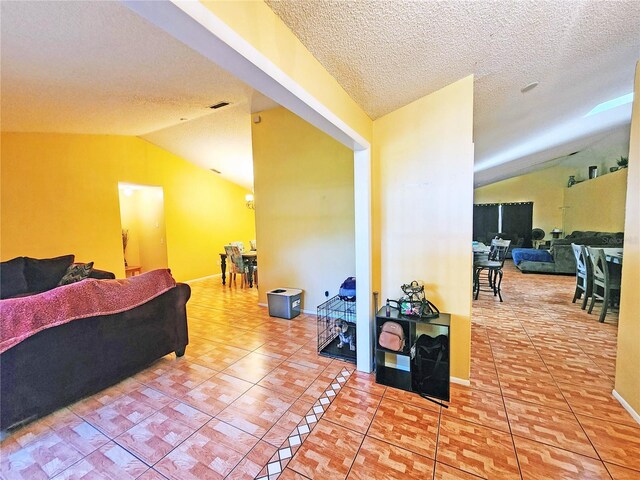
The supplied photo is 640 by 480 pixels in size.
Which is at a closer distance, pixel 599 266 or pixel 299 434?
pixel 299 434

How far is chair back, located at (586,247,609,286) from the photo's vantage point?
11.1 feet

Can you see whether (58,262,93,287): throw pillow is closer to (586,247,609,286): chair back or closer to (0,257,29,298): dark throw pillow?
(0,257,29,298): dark throw pillow

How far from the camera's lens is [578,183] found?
8.29 m

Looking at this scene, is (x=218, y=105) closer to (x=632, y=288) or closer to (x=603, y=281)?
(x=632, y=288)

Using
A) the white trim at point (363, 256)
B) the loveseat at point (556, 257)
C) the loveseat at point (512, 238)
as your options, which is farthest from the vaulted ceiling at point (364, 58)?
the loveseat at point (512, 238)

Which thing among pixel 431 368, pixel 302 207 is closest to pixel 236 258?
pixel 302 207

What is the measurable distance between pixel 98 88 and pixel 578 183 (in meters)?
11.5

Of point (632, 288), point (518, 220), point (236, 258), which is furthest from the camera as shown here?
point (518, 220)

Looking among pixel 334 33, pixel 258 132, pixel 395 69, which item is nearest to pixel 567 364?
pixel 395 69

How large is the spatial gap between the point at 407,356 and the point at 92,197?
210 inches

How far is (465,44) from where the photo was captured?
163 cm

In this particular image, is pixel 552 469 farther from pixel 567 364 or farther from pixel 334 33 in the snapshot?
pixel 334 33

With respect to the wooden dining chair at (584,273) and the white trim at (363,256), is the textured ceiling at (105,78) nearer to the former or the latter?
the white trim at (363,256)

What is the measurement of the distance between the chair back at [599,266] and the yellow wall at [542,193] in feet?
24.0
